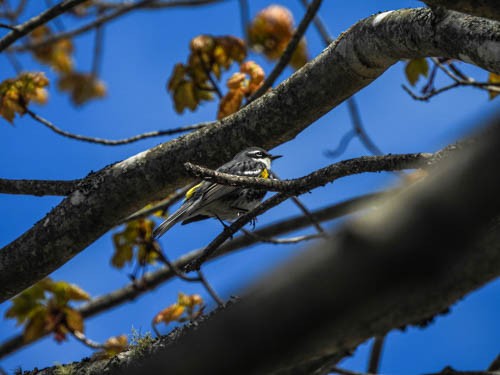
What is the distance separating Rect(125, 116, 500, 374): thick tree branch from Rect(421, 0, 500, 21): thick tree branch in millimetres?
2256

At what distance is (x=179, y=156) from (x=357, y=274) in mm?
3944

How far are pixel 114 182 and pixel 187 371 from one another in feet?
12.7

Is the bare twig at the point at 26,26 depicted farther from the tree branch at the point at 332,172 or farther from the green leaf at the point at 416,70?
the green leaf at the point at 416,70

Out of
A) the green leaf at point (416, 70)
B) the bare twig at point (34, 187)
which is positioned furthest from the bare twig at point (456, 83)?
the bare twig at point (34, 187)

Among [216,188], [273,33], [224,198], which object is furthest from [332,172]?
[273,33]

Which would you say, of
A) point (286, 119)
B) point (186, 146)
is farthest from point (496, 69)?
point (186, 146)

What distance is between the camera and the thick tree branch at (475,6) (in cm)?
318

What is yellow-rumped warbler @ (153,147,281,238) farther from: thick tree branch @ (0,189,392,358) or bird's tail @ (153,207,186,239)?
thick tree branch @ (0,189,392,358)

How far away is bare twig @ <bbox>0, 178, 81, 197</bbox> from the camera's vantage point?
5.26m

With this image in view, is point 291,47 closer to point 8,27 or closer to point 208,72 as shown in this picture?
point 208,72

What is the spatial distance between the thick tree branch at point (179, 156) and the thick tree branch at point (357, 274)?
11.3 feet

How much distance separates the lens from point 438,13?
3.79 metres

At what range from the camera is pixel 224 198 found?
647 cm

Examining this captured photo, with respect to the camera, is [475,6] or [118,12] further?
[118,12]
